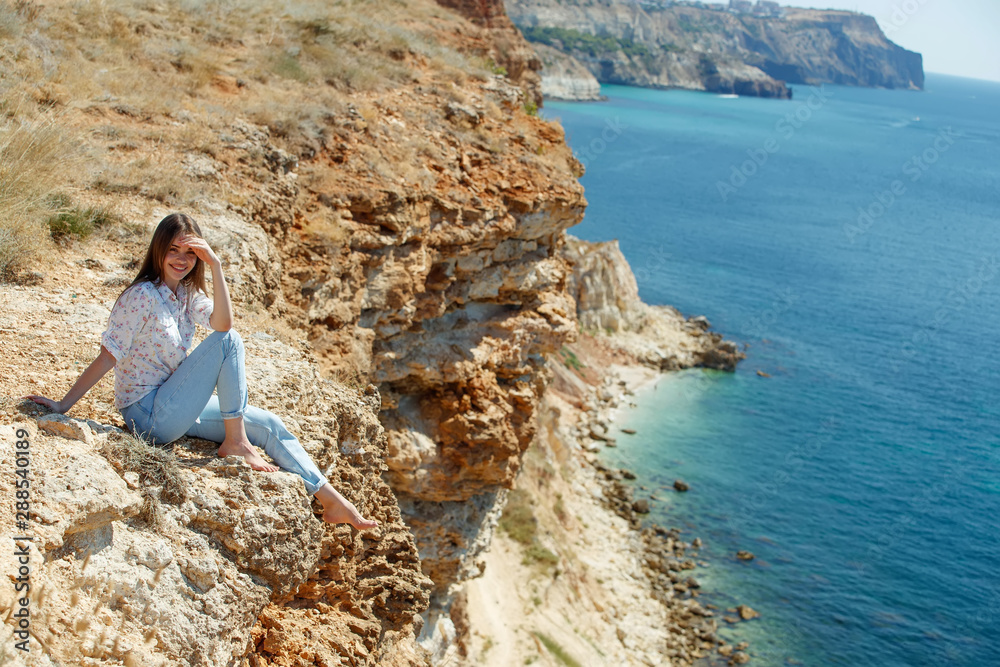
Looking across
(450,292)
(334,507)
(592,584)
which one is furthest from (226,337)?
(592,584)

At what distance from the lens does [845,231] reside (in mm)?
72500

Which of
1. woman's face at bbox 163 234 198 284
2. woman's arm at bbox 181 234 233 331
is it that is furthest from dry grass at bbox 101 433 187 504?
woman's face at bbox 163 234 198 284

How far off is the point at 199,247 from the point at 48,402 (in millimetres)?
1546

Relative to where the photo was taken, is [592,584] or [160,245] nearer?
[160,245]

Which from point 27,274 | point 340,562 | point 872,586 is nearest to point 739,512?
point 872,586

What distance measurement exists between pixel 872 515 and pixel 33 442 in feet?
108

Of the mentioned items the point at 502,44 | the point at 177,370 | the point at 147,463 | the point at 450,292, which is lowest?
the point at 450,292

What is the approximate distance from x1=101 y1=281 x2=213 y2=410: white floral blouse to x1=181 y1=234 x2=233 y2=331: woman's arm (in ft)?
1.01

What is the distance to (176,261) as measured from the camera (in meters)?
5.81

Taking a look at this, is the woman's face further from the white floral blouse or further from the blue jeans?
the blue jeans

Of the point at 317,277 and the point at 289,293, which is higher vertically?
the point at 317,277

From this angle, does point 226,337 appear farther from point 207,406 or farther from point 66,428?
point 66,428

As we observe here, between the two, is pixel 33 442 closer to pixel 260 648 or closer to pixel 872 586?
pixel 260 648

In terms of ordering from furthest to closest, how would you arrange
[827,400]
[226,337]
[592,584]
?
1. [827,400]
2. [592,584]
3. [226,337]
